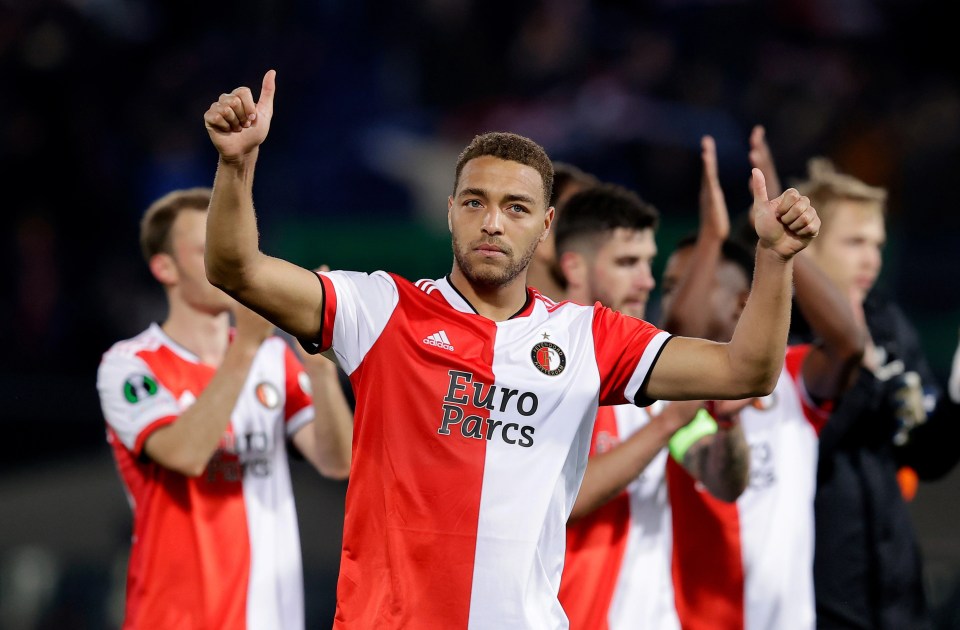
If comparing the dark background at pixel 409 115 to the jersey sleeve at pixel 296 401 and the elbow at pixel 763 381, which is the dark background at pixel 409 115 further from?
the elbow at pixel 763 381

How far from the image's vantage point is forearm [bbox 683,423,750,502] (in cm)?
468

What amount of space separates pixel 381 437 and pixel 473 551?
0.39 metres

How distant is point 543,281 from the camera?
5230 millimetres

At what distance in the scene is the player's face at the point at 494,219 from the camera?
145 inches

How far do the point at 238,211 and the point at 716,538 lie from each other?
2674 millimetres

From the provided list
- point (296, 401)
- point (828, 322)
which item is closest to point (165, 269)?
point (296, 401)

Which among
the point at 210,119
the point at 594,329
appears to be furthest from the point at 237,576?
the point at 210,119

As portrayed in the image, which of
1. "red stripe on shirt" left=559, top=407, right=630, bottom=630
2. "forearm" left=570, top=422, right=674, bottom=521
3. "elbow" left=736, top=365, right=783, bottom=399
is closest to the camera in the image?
"elbow" left=736, top=365, right=783, bottom=399

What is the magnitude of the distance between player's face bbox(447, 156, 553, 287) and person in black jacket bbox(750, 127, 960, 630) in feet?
5.15

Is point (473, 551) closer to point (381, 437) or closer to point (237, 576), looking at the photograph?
point (381, 437)

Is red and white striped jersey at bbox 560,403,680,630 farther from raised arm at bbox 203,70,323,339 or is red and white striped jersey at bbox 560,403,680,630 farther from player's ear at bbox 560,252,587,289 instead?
raised arm at bbox 203,70,323,339

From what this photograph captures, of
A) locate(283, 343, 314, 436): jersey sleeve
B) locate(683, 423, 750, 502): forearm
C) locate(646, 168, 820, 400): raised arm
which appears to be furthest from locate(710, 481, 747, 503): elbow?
Result: locate(283, 343, 314, 436): jersey sleeve

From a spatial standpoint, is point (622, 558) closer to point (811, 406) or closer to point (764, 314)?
point (811, 406)

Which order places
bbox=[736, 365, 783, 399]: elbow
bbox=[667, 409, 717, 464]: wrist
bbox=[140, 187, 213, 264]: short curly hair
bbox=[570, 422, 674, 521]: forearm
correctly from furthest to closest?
1. bbox=[140, 187, 213, 264]: short curly hair
2. bbox=[667, 409, 717, 464]: wrist
3. bbox=[570, 422, 674, 521]: forearm
4. bbox=[736, 365, 783, 399]: elbow
